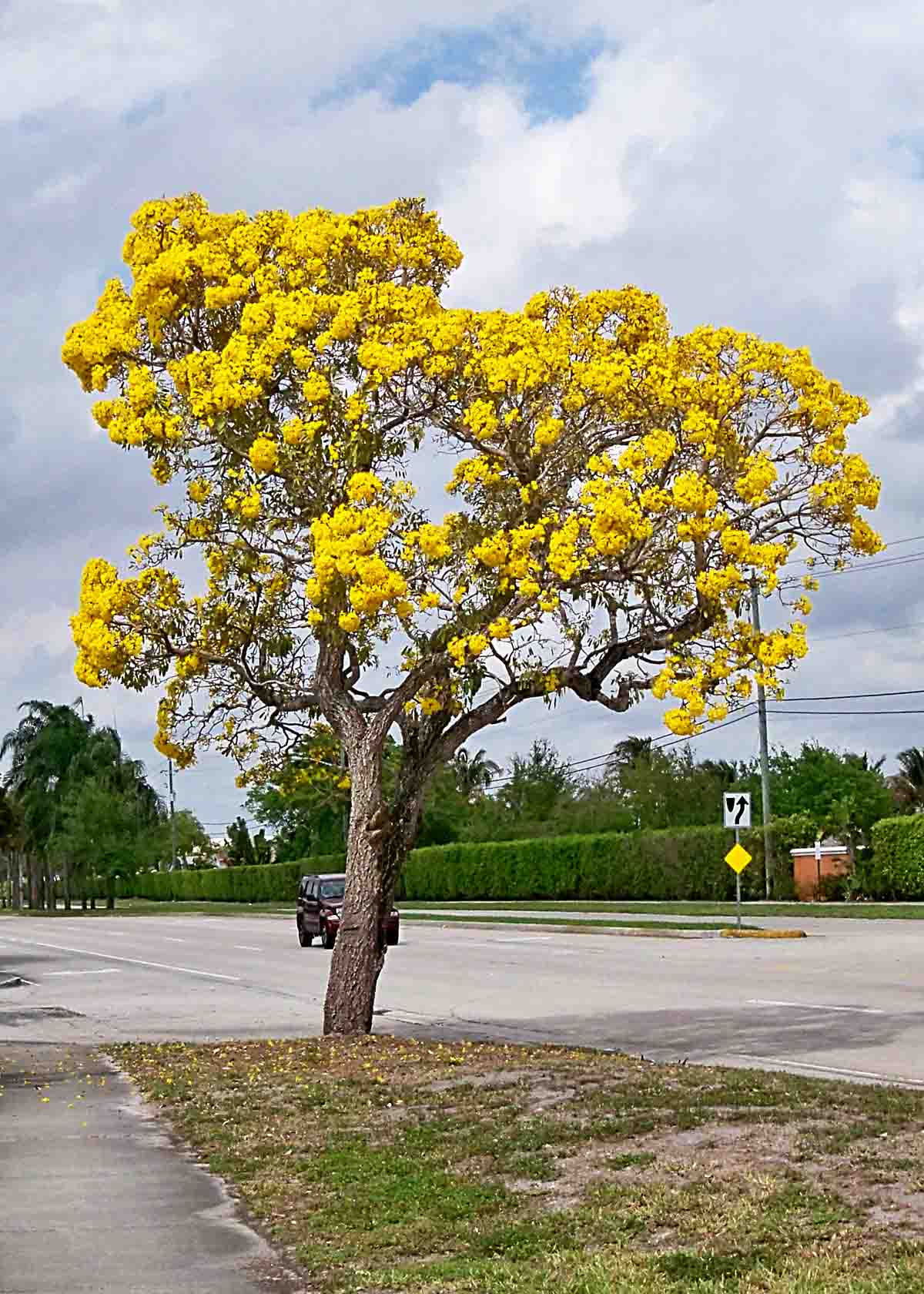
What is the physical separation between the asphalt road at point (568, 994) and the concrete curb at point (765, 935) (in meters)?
0.38

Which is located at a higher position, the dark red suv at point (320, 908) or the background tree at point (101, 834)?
the background tree at point (101, 834)

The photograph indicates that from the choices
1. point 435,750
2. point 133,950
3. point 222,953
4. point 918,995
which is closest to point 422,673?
point 435,750

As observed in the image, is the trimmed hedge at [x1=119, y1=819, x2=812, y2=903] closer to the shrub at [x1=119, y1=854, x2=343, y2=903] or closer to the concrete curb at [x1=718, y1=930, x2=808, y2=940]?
the shrub at [x1=119, y1=854, x2=343, y2=903]

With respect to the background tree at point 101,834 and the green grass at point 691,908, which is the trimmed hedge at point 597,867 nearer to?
the green grass at point 691,908

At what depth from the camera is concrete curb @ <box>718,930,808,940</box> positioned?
34000mm

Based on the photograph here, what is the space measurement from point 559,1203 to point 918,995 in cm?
1287

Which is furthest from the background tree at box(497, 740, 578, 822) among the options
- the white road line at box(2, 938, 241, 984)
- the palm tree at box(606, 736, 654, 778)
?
the white road line at box(2, 938, 241, 984)

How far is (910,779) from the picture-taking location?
315 ft

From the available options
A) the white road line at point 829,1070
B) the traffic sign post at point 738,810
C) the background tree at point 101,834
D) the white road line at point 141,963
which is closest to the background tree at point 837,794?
the traffic sign post at point 738,810

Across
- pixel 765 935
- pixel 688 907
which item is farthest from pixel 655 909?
pixel 765 935

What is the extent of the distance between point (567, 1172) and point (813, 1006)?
1130 cm

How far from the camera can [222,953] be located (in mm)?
36000

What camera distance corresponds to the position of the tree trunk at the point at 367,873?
14.3 metres

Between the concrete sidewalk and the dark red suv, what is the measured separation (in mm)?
24379
